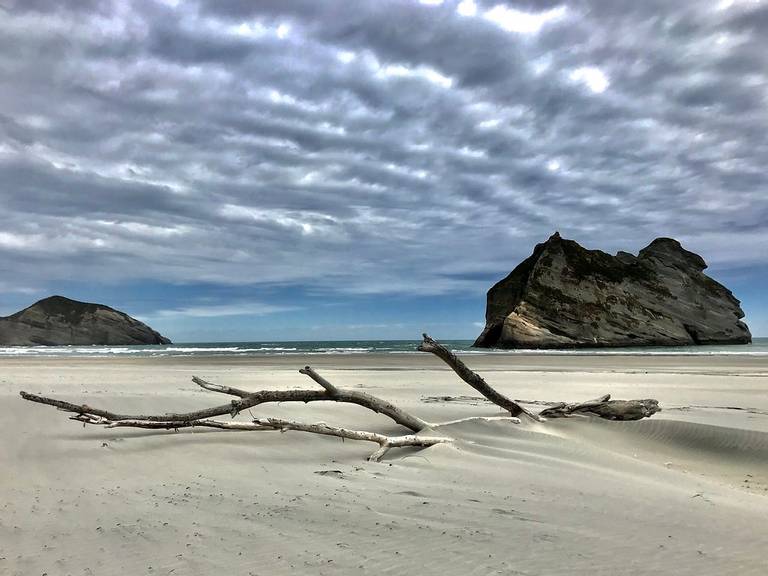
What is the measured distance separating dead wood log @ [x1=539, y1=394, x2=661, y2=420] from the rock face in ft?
325

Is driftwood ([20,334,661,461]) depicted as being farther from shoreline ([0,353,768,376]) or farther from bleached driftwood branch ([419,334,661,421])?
shoreline ([0,353,768,376])

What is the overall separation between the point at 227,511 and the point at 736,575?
10.3ft

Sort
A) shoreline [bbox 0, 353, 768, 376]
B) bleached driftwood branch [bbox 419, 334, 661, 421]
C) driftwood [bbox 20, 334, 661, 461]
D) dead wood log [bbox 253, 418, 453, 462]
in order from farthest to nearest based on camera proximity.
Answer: shoreline [bbox 0, 353, 768, 376]
bleached driftwood branch [bbox 419, 334, 661, 421]
driftwood [bbox 20, 334, 661, 461]
dead wood log [bbox 253, 418, 453, 462]

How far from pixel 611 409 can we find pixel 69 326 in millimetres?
102887

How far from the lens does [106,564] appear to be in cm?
261

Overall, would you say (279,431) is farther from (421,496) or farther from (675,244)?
(675,244)

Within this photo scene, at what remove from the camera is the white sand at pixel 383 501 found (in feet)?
8.91

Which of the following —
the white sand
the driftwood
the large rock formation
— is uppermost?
the large rock formation

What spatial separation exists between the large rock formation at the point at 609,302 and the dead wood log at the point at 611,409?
50.9 metres

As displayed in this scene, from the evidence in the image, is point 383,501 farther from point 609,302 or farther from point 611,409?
point 609,302

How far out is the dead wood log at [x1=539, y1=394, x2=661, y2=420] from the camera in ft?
25.3

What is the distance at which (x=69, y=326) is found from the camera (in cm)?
9006

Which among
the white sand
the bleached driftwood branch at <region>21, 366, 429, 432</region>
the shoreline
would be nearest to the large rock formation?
the shoreline

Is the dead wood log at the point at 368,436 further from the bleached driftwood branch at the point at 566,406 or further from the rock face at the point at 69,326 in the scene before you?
the rock face at the point at 69,326
